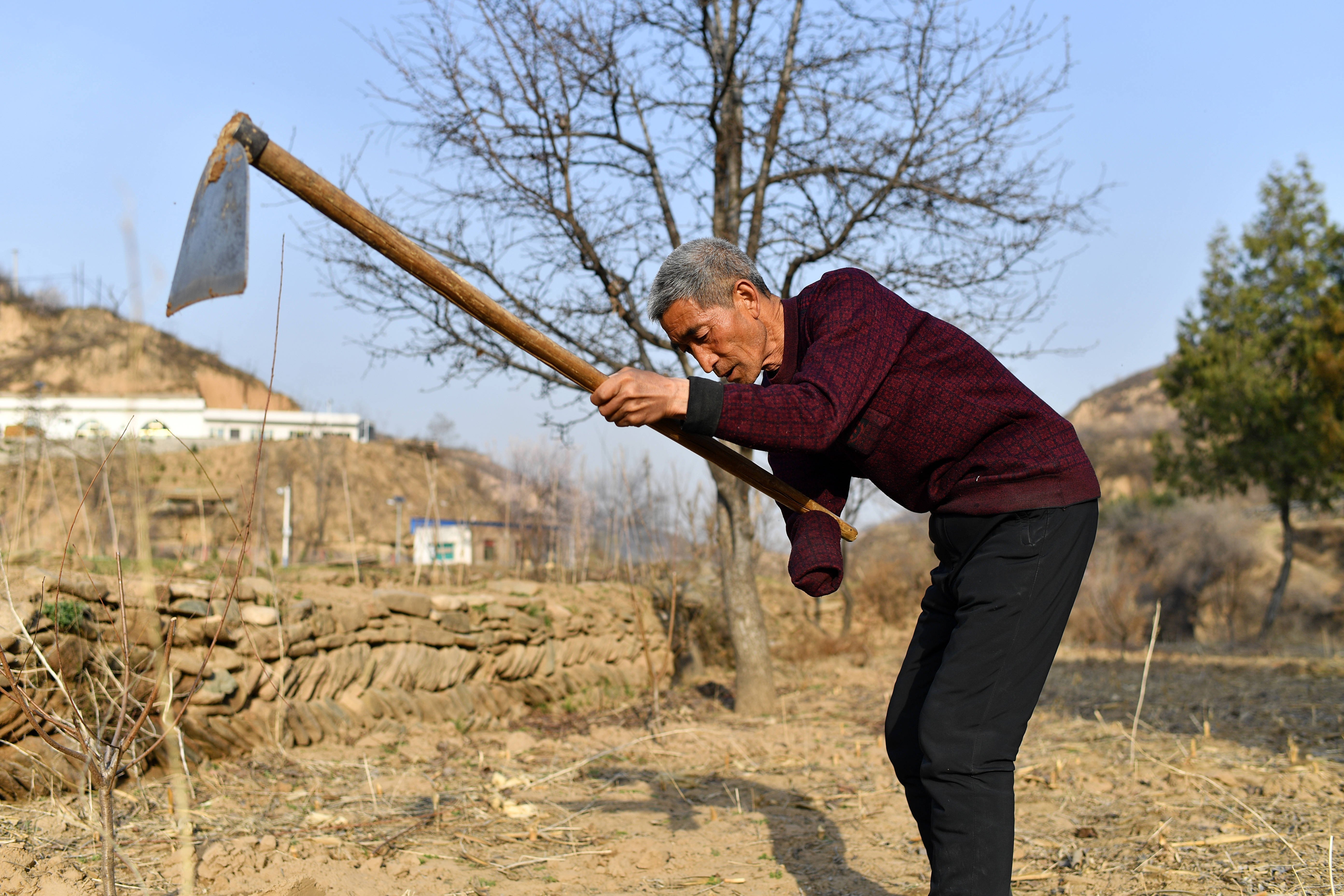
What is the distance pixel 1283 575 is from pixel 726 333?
46.9 ft

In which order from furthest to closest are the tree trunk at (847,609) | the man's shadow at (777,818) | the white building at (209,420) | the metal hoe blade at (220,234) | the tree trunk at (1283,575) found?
the tree trunk at (1283,575), the tree trunk at (847,609), the white building at (209,420), the man's shadow at (777,818), the metal hoe blade at (220,234)

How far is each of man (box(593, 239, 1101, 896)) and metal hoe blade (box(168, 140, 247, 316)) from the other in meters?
0.80

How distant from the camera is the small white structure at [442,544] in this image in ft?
25.2

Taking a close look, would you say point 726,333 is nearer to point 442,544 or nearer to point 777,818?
point 777,818

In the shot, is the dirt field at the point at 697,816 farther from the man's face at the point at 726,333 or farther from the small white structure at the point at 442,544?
the small white structure at the point at 442,544

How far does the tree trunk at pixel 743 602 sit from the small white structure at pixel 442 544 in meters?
2.52

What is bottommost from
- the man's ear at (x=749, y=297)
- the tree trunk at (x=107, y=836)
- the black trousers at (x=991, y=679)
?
the tree trunk at (x=107, y=836)

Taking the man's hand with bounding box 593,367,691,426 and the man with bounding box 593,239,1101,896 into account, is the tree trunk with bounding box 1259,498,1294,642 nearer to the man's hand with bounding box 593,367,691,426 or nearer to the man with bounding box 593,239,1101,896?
the man with bounding box 593,239,1101,896

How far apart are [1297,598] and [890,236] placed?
14.4 metres

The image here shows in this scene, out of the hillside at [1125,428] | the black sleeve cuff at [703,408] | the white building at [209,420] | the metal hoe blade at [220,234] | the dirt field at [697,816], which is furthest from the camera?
the hillside at [1125,428]

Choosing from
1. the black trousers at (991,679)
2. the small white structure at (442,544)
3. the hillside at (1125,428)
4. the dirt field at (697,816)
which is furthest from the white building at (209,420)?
the hillside at (1125,428)

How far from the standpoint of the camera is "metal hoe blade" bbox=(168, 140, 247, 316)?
1.76 m

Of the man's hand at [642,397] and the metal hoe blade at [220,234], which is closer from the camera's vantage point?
the man's hand at [642,397]

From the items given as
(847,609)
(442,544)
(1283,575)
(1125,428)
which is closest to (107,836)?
(442,544)
